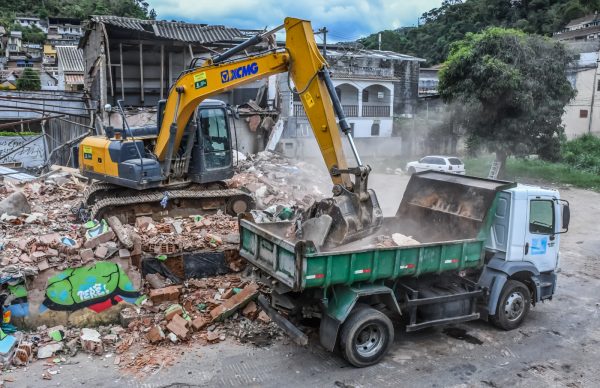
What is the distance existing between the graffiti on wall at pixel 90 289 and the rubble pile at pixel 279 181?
577 centimetres

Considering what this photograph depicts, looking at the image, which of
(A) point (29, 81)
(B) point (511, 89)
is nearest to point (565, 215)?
(B) point (511, 89)

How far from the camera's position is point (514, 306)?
8211 millimetres

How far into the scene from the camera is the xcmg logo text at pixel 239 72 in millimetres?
9233

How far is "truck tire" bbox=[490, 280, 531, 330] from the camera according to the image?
805cm

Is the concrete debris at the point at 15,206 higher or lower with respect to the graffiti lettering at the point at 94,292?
higher

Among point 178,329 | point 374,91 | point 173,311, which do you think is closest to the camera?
point 178,329

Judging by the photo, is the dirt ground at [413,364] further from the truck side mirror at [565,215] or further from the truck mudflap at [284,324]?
the truck side mirror at [565,215]

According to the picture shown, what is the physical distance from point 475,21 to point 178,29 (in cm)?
4159

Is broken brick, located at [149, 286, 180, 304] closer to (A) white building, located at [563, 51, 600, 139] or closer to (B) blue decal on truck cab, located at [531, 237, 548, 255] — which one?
(B) blue decal on truck cab, located at [531, 237, 548, 255]

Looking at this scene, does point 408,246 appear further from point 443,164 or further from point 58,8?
point 58,8

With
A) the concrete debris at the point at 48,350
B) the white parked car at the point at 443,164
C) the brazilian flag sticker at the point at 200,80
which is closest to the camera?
the concrete debris at the point at 48,350

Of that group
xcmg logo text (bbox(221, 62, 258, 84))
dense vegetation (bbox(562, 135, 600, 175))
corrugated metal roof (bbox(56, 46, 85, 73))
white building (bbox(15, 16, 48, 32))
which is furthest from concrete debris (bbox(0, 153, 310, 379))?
white building (bbox(15, 16, 48, 32))

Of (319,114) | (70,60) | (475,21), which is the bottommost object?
(319,114)

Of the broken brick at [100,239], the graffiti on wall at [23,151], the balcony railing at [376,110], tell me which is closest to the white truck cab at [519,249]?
the broken brick at [100,239]
